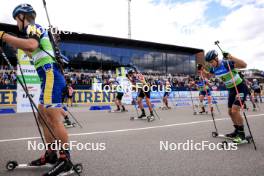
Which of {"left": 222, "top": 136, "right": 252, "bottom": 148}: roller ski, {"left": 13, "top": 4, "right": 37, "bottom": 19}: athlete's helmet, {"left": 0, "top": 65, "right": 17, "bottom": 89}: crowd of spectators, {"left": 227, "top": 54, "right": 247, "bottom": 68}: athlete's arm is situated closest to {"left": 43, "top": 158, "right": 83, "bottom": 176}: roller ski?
{"left": 13, "top": 4, "right": 37, "bottom": 19}: athlete's helmet

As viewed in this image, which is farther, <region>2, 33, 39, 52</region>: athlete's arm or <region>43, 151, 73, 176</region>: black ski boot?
<region>43, 151, 73, 176</region>: black ski boot

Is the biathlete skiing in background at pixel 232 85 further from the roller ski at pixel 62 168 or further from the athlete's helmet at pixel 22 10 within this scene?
the athlete's helmet at pixel 22 10

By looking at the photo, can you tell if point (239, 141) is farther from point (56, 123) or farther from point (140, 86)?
point (140, 86)

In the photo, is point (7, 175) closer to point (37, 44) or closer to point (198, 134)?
point (37, 44)

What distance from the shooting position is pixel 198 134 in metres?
6.51

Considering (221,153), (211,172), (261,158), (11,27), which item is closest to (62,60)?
(211,172)

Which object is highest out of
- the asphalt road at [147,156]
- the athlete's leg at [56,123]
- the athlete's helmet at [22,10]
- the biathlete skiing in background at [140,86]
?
the athlete's helmet at [22,10]

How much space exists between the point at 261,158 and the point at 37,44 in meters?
3.96

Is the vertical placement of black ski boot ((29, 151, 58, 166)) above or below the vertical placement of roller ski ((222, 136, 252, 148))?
above

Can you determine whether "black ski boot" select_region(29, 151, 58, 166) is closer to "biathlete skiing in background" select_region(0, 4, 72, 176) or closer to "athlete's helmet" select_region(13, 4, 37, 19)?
"biathlete skiing in background" select_region(0, 4, 72, 176)

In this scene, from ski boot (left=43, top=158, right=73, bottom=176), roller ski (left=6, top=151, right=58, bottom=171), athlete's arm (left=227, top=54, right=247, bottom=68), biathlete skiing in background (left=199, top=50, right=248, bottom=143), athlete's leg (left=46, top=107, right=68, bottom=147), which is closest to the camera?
ski boot (left=43, top=158, right=73, bottom=176)

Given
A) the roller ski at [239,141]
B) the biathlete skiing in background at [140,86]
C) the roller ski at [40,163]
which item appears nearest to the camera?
the roller ski at [40,163]

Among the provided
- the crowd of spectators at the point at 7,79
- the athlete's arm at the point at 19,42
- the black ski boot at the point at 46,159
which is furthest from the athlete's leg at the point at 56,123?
the crowd of spectators at the point at 7,79

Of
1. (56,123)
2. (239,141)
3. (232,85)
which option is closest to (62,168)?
(56,123)
